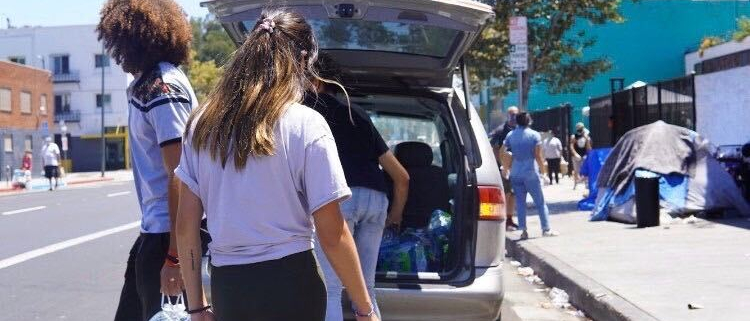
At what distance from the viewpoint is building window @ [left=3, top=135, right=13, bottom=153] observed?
50.4 meters

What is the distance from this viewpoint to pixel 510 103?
3703cm

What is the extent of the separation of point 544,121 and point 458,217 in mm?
25368

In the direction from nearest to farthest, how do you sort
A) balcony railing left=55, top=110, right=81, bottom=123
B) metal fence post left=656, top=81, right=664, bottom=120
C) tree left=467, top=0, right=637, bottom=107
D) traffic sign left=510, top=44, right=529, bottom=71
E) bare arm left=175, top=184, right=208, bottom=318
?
bare arm left=175, top=184, right=208, bottom=318
traffic sign left=510, top=44, right=529, bottom=71
metal fence post left=656, top=81, right=664, bottom=120
tree left=467, top=0, right=637, bottom=107
balcony railing left=55, top=110, right=81, bottom=123

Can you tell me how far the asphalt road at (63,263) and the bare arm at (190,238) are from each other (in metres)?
4.77

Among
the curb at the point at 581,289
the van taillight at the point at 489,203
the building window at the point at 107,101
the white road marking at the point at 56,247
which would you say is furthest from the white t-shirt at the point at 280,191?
the building window at the point at 107,101

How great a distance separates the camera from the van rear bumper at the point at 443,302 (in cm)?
538

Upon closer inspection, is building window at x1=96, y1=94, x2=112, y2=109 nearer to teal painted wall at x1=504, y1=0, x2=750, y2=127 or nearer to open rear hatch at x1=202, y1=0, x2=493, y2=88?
teal painted wall at x1=504, y1=0, x2=750, y2=127

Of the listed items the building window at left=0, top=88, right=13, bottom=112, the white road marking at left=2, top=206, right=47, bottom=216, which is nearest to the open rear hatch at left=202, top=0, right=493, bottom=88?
the white road marking at left=2, top=206, right=47, bottom=216

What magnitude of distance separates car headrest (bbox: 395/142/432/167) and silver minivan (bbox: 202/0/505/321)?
23cm

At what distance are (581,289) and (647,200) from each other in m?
4.95

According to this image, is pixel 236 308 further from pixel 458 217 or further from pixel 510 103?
pixel 510 103

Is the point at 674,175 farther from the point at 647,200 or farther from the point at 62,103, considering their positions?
the point at 62,103

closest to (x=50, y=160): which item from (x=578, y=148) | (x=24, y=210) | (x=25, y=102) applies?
(x=24, y=210)

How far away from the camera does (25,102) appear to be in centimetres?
5416
